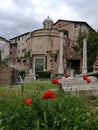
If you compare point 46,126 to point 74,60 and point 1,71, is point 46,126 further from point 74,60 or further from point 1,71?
point 74,60

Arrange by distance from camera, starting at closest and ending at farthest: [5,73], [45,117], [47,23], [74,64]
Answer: [45,117], [5,73], [74,64], [47,23]

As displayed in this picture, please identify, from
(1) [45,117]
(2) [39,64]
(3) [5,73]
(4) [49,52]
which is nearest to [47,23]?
(4) [49,52]

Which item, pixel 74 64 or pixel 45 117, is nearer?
pixel 45 117

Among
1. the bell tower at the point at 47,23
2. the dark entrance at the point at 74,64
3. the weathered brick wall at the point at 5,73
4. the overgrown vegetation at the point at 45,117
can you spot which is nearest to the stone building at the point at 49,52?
the dark entrance at the point at 74,64

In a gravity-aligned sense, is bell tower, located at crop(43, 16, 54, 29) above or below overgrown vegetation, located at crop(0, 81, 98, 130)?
above

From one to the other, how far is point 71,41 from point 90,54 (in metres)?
10.7

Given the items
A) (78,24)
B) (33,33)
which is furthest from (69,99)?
(78,24)

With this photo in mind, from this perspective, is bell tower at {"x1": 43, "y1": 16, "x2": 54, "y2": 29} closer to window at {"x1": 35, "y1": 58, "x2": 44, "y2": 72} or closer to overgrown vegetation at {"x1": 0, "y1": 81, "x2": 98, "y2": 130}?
window at {"x1": 35, "y1": 58, "x2": 44, "y2": 72}

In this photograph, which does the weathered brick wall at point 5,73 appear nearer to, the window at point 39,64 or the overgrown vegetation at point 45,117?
the overgrown vegetation at point 45,117

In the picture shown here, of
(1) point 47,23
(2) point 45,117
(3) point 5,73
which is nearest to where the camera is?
(2) point 45,117

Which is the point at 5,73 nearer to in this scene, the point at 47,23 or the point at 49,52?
the point at 49,52

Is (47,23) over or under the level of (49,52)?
over

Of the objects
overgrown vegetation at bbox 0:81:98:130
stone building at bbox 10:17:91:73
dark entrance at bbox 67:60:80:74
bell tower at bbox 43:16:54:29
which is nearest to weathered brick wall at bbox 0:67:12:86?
overgrown vegetation at bbox 0:81:98:130

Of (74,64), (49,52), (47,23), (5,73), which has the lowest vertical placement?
(5,73)
